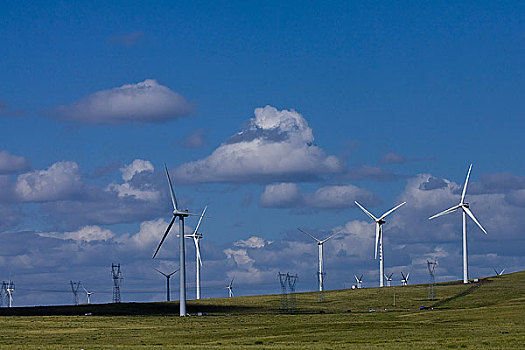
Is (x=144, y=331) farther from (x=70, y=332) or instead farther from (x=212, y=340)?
(x=212, y=340)

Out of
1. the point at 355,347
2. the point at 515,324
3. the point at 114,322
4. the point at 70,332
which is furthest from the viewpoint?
the point at 114,322

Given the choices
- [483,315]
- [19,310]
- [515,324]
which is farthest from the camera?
[19,310]

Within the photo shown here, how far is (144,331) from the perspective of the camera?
129500mm

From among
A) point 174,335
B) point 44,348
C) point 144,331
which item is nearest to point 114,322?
point 144,331

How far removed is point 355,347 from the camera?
8512 cm

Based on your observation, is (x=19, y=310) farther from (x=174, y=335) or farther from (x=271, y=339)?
(x=271, y=339)

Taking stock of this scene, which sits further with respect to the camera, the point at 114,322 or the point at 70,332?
the point at 114,322

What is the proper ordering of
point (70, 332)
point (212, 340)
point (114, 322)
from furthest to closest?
Result: 1. point (114, 322)
2. point (70, 332)
3. point (212, 340)

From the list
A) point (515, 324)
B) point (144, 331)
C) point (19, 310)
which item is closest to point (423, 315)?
point (515, 324)

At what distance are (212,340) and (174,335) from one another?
11.7 meters

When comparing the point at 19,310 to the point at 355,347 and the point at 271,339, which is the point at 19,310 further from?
the point at 355,347

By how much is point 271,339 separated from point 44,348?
2584 centimetres

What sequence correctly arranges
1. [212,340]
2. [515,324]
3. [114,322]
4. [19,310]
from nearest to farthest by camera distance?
[212,340]
[515,324]
[114,322]
[19,310]

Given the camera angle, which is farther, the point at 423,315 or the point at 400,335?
the point at 423,315
